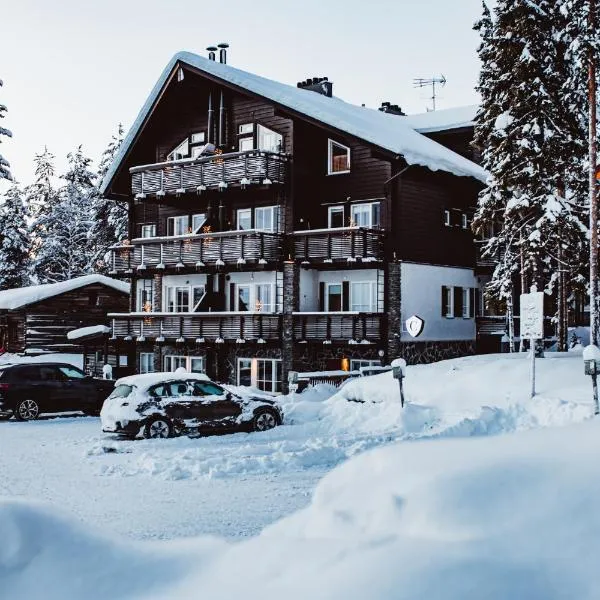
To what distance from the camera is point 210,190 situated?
3619cm

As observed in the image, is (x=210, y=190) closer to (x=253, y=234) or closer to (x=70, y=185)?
(x=253, y=234)

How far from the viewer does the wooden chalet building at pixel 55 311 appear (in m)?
48.1

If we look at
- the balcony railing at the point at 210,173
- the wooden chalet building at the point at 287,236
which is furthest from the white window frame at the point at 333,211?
the balcony railing at the point at 210,173

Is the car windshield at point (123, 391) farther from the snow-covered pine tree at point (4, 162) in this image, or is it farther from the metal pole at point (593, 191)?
the snow-covered pine tree at point (4, 162)

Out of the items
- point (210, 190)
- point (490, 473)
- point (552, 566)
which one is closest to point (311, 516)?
point (490, 473)

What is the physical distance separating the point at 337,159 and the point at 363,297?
6.19 meters

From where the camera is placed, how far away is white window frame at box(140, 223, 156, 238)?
136ft

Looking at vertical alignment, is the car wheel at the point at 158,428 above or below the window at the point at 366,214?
below

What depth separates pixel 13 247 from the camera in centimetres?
6831

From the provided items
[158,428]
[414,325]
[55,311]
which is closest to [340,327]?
[414,325]

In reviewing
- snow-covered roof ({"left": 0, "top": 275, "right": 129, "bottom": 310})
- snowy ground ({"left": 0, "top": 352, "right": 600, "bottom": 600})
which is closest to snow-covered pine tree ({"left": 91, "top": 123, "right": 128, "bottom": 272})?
snow-covered roof ({"left": 0, "top": 275, "right": 129, "bottom": 310})

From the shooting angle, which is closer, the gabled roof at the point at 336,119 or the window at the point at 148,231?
the gabled roof at the point at 336,119

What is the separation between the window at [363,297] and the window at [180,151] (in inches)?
455

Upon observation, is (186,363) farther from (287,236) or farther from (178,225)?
(287,236)
